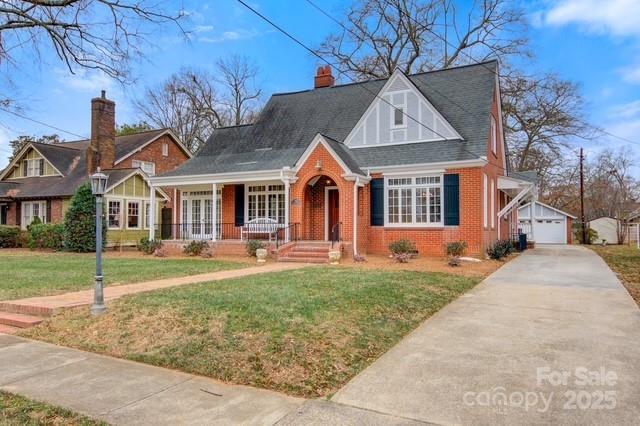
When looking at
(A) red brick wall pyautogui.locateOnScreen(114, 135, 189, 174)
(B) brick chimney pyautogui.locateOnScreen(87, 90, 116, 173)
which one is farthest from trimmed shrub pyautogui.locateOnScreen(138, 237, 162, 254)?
(A) red brick wall pyautogui.locateOnScreen(114, 135, 189, 174)

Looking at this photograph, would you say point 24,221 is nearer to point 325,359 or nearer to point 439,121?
point 439,121

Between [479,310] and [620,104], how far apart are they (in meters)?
29.4

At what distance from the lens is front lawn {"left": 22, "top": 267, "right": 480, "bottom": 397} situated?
471cm

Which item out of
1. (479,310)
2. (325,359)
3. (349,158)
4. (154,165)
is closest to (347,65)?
(154,165)

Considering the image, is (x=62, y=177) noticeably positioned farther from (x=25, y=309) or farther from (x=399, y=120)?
(x=25, y=309)

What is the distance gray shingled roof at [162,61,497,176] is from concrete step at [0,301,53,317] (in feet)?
34.3

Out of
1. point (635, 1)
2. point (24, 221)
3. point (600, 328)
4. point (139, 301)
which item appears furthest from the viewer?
point (24, 221)

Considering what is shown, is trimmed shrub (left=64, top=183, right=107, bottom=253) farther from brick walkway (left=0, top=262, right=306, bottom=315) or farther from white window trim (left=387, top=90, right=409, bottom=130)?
white window trim (left=387, top=90, right=409, bottom=130)

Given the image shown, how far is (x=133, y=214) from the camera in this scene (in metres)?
24.9

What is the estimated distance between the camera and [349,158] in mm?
16578

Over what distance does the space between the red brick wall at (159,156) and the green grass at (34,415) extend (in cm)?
2520

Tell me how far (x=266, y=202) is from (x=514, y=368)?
48.3 ft

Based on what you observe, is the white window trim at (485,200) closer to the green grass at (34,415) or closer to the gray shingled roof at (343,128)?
the gray shingled roof at (343,128)

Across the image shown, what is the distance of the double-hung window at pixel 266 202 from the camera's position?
59.7 ft
